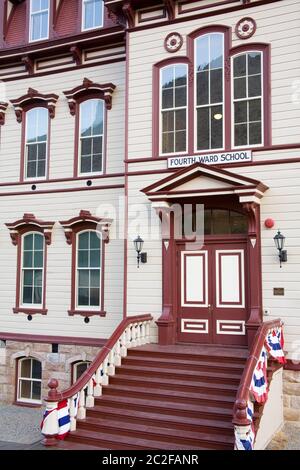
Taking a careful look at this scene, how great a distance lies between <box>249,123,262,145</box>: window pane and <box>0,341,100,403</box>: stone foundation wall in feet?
20.0

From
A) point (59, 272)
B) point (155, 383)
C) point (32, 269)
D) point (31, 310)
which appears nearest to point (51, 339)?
point (31, 310)

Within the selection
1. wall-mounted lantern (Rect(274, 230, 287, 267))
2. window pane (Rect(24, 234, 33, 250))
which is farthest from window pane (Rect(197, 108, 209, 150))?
window pane (Rect(24, 234, 33, 250))

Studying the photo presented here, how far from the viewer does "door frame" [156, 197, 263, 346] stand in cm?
977

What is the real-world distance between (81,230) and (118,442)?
6.16 meters

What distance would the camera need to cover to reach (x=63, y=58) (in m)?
13.6

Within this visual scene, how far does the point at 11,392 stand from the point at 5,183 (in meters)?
5.66

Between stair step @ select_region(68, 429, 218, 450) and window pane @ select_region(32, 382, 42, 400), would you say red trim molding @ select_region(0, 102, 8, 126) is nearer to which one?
window pane @ select_region(32, 382, 42, 400)

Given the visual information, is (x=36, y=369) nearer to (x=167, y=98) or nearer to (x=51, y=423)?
(x=51, y=423)

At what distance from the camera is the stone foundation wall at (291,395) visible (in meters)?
9.41

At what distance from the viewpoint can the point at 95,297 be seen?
1255 cm

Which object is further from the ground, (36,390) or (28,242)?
(28,242)

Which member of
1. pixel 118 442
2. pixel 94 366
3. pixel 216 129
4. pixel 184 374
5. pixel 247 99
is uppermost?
pixel 247 99

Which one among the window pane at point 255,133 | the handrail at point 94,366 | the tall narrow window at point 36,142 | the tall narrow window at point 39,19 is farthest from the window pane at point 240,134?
the tall narrow window at point 39,19

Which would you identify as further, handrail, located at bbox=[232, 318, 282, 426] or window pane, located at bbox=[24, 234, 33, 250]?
window pane, located at bbox=[24, 234, 33, 250]
